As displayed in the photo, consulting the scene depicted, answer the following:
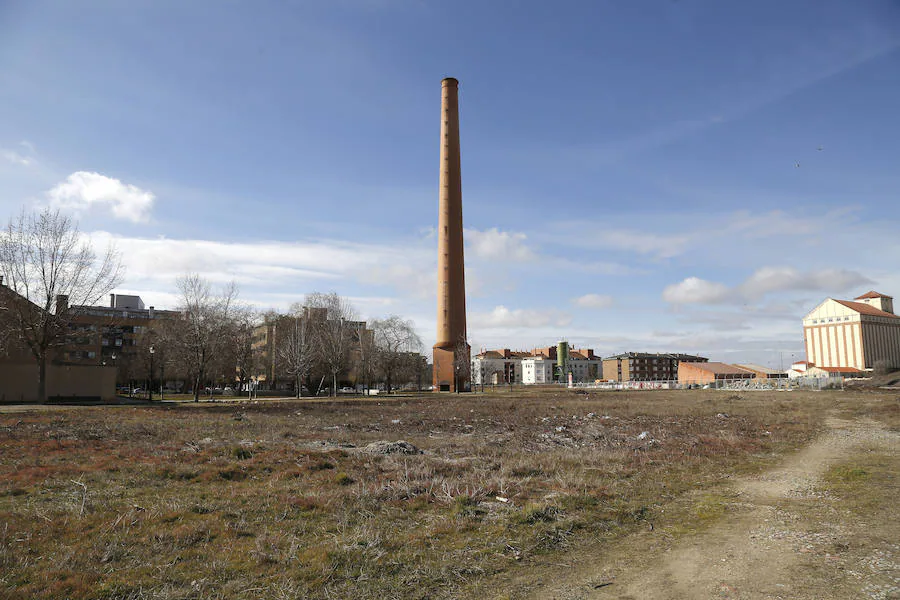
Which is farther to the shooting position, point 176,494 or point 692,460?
point 692,460

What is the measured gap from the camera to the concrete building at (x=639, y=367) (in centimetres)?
15625

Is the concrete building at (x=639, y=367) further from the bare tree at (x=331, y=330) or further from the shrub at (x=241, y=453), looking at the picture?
the shrub at (x=241, y=453)

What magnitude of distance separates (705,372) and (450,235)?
236ft

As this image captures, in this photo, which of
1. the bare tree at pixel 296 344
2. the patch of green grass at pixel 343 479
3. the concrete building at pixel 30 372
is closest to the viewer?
the patch of green grass at pixel 343 479

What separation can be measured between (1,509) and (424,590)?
7.14 metres

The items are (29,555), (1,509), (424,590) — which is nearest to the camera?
(424,590)

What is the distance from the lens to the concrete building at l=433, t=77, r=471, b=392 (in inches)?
2549

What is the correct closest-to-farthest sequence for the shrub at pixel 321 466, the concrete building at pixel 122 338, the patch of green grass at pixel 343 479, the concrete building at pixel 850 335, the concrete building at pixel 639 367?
the patch of green grass at pixel 343 479 < the shrub at pixel 321 466 < the concrete building at pixel 122 338 < the concrete building at pixel 850 335 < the concrete building at pixel 639 367

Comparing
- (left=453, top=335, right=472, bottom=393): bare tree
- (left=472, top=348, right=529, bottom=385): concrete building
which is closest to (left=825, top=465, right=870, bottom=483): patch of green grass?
(left=453, top=335, right=472, bottom=393): bare tree

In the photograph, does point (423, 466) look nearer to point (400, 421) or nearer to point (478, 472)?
point (478, 472)

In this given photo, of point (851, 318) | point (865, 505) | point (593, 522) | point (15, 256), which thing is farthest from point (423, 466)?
point (851, 318)

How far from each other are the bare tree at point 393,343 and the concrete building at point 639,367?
87.9 meters

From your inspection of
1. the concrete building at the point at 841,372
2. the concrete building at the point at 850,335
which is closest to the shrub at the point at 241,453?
the concrete building at the point at 841,372

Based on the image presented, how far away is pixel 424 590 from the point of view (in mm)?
5766
